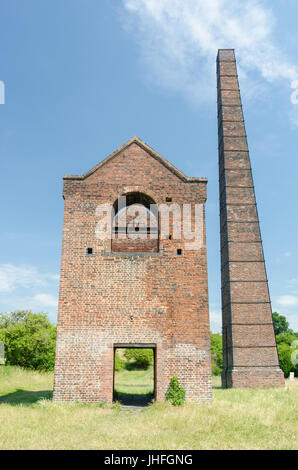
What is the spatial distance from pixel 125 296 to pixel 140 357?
75.0ft

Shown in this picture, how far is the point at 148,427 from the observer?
7.12 meters

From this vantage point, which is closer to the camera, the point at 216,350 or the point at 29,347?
the point at 29,347

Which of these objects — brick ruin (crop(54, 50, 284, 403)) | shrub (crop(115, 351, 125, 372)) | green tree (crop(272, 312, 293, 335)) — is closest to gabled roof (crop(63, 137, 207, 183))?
brick ruin (crop(54, 50, 284, 403))

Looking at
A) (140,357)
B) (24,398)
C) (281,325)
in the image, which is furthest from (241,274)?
(281,325)

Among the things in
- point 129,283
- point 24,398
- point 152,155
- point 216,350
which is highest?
point 152,155

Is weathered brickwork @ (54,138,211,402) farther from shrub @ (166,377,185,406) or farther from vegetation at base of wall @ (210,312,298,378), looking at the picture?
vegetation at base of wall @ (210,312,298,378)

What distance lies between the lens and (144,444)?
5.93m

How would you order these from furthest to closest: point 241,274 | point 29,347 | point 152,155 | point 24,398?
point 29,347 < point 241,274 < point 24,398 < point 152,155

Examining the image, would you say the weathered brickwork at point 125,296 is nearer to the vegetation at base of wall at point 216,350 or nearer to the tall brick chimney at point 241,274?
the tall brick chimney at point 241,274

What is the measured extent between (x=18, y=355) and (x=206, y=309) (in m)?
17.3

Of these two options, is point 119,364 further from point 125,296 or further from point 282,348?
point 125,296

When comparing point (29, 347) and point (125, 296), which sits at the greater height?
point (125, 296)

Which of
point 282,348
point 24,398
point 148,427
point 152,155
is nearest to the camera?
point 148,427

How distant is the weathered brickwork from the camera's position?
9.64m
